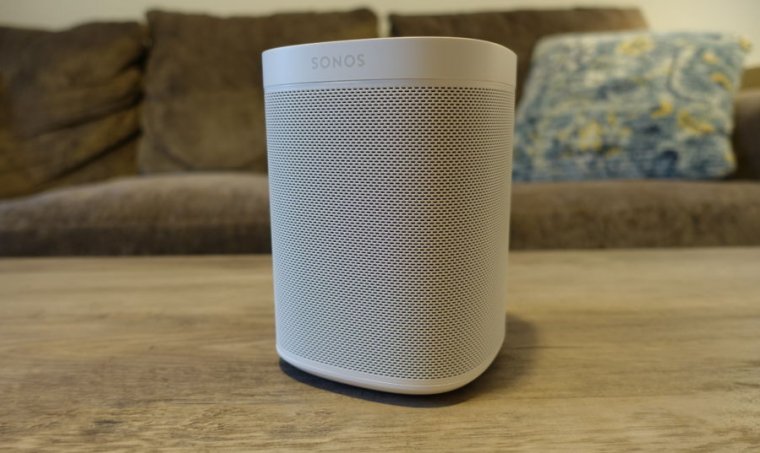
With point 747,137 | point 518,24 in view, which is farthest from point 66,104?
point 747,137

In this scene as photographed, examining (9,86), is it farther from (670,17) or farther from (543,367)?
(670,17)

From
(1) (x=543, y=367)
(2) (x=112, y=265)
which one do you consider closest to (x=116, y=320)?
(2) (x=112, y=265)

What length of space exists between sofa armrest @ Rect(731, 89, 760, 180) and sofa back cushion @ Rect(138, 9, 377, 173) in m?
0.97

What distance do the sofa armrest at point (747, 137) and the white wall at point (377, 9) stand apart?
0.71 metres

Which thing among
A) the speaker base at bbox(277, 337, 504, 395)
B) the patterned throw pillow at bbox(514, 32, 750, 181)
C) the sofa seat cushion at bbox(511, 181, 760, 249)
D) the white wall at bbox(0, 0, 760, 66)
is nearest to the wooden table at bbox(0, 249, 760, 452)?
the speaker base at bbox(277, 337, 504, 395)

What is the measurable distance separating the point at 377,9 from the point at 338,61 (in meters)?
1.64

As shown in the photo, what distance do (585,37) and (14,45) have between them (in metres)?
1.62

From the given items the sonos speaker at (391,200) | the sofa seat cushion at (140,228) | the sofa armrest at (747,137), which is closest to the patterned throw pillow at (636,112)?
the sofa armrest at (747,137)

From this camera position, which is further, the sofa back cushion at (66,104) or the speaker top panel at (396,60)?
the sofa back cushion at (66,104)

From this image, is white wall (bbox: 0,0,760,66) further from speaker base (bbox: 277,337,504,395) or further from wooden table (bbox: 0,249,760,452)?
speaker base (bbox: 277,337,504,395)

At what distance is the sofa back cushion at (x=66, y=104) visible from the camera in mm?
1520

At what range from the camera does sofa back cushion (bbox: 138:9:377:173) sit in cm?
151

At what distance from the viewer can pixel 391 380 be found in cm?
36

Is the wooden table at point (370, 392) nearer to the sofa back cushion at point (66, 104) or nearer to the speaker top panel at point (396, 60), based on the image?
the speaker top panel at point (396, 60)
